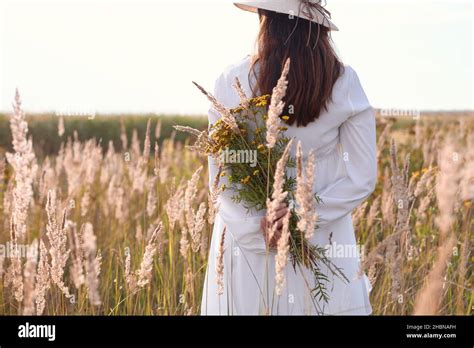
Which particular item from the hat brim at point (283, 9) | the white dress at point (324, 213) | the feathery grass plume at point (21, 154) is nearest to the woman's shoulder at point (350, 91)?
the white dress at point (324, 213)

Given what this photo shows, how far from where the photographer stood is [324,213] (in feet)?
8.07

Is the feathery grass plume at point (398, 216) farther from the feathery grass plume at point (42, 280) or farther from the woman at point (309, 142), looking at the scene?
the feathery grass plume at point (42, 280)

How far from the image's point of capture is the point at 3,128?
11141 mm

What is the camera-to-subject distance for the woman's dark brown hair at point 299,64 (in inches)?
93.8

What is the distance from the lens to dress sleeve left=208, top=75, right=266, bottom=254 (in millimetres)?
2436

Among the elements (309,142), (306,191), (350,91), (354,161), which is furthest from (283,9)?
(306,191)

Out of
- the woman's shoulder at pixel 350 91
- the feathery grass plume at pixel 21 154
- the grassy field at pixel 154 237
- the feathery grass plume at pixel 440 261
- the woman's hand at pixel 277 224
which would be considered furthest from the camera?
the woman's shoulder at pixel 350 91

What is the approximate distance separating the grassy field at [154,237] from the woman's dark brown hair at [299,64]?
1.17 ft

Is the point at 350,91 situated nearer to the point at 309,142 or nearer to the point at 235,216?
the point at 309,142

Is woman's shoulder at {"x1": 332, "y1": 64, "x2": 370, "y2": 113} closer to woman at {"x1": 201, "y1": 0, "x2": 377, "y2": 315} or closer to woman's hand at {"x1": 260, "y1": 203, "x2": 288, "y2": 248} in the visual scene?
woman at {"x1": 201, "y1": 0, "x2": 377, "y2": 315}

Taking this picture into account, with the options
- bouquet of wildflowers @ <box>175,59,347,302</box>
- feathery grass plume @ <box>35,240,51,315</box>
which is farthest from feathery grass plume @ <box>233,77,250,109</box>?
feathery grass plume @ <box>35,240,51,315</box>
